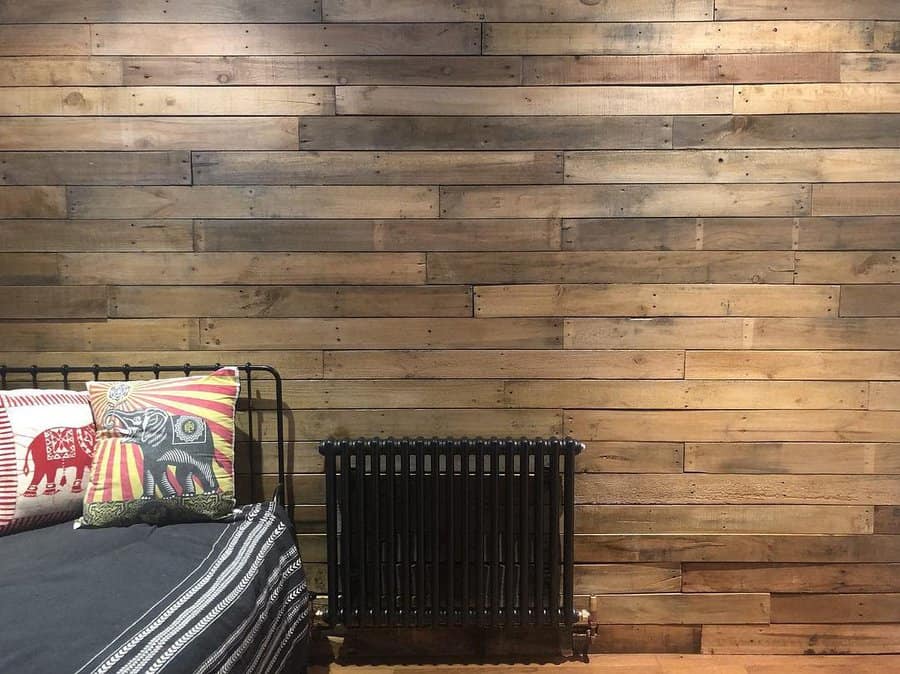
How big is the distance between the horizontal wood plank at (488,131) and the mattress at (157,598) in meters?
1.22

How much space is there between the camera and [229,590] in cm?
154

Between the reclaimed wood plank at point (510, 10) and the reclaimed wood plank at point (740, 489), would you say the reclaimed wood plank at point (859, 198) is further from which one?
the reclaimed wood plank at point (740, 489)

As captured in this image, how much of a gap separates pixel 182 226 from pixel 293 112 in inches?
20.9

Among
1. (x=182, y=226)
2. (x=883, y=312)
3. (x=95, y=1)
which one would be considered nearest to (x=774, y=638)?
(x=883, y=312)

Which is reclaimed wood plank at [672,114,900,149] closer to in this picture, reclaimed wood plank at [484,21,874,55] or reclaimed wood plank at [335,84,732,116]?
reclaimed wood plank at [335,84,732,116]

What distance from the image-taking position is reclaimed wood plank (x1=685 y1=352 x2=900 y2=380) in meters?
2.20

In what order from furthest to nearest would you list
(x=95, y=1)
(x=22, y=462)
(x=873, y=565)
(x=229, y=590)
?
(x=873, y=565)
(x=95, y=1)
(x=22, y=462)
(x=229, y=590)

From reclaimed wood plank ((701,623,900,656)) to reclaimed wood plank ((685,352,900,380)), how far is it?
2.93 feet

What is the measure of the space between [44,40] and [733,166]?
7.56 feet

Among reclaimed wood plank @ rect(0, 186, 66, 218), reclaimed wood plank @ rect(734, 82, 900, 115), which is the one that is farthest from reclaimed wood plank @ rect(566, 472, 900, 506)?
reclaimed wood plank @ rect(0, 186, 66, 218)

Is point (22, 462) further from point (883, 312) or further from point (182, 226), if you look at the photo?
point (883, 312)

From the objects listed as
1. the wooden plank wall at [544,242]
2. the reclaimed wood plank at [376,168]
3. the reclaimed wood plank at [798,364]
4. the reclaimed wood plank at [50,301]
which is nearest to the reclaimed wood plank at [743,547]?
the wooden plank wall at [544,242]

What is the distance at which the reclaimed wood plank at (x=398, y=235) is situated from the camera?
7.11ft

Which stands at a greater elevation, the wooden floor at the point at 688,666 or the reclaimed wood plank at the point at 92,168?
the reclaimed wood plank at the point at 92,168
